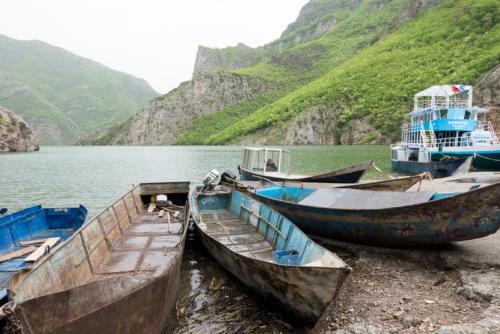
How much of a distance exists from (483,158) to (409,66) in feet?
250

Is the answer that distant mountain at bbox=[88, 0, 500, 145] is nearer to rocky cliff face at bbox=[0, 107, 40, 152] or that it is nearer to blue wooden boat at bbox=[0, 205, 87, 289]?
rocky cliff face at bbox=[0, 107, 40, 152]

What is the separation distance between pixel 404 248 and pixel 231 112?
508ft

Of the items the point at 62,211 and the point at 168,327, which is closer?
the point at 168,327

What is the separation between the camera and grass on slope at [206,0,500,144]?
76.0 m

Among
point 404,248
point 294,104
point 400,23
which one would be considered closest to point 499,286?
point 404,248

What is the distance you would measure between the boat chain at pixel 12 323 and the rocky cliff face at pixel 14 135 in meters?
113

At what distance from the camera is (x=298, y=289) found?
5.05m

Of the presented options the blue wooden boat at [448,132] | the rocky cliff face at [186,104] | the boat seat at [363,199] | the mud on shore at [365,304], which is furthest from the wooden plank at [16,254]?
the rocky cliff face at [186,104]

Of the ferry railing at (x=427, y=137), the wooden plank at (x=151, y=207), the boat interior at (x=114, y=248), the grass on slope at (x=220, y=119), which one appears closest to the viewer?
the boat interior at (x=114, y=248)

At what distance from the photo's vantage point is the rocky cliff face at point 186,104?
15162 centimetres

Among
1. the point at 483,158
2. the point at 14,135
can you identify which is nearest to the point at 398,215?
the point at 483,158

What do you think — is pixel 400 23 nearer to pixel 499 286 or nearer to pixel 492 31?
pixel 492 31

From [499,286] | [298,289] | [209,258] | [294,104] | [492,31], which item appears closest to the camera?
[298,289]

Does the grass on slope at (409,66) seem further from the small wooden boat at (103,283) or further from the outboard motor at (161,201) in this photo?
the small wooden boat at (103,283)
